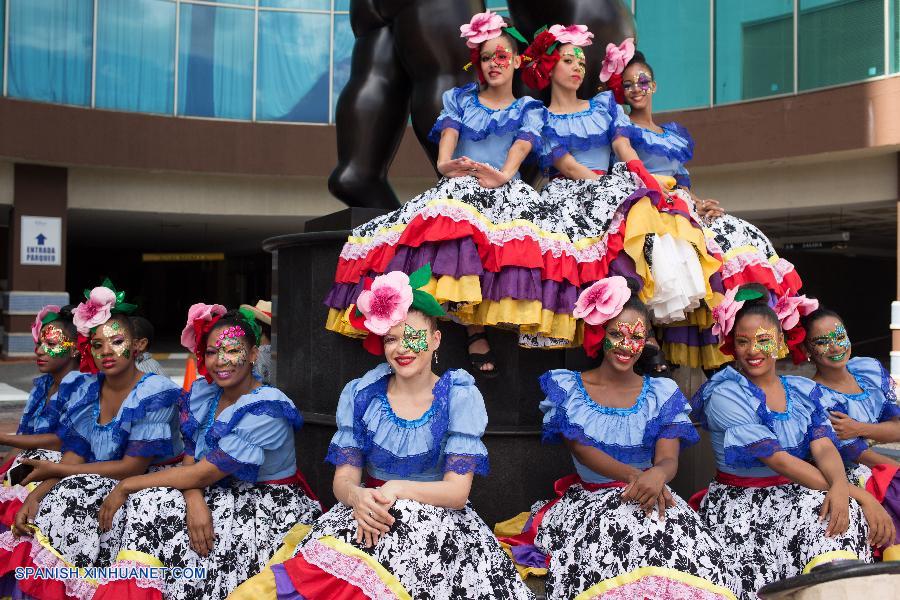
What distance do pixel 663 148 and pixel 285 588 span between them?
8.82 ft

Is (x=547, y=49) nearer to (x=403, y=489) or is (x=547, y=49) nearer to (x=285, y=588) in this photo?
(x=403, y=489)

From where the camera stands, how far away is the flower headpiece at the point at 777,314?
3242mm

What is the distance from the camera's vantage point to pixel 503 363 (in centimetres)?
377

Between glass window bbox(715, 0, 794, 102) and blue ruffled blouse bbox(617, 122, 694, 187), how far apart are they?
9.53m

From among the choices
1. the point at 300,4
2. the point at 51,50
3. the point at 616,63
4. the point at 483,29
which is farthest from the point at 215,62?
the point at 483,29

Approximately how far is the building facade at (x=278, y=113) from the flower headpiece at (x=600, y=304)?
1031 cm

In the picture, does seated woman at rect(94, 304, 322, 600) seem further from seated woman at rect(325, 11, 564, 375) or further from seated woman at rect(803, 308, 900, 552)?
seated woman at rect(803, 308, 900, 552)

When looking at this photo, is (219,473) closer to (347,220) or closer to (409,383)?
(409,383)

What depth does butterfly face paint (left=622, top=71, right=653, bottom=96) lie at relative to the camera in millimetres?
4266

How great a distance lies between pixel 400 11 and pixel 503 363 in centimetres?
185

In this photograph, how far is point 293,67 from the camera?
16016mm

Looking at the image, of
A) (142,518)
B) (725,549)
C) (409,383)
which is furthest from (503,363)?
(142,518)

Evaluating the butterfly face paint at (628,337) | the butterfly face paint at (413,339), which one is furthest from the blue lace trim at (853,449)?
the butterfly face paint at (413,339)

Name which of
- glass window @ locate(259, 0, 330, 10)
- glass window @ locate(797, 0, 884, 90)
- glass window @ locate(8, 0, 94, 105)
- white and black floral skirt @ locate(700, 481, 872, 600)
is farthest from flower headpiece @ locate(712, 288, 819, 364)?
glass window @ locate(259, 0, 330, 10)
